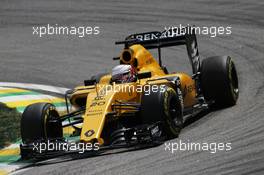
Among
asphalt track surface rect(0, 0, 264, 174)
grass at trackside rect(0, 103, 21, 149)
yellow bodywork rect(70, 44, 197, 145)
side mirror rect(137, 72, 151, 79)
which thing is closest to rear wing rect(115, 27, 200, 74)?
yellow bodywork rect(70, 44, 197, 145)

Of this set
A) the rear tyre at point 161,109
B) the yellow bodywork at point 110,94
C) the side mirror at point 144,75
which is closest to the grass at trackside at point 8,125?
the yellow bodywork at point 110,94

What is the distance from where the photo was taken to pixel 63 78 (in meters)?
17.9

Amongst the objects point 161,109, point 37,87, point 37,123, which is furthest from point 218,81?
point 37,87

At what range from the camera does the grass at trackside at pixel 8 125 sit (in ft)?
43.7

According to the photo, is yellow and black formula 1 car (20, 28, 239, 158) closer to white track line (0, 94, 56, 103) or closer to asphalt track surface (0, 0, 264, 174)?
asphalt track surface (0, 0, 264, 174)

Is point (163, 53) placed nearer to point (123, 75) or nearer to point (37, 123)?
point (123, 75)

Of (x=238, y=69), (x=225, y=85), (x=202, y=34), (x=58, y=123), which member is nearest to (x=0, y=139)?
(x=58, y=123)

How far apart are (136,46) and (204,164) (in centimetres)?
432

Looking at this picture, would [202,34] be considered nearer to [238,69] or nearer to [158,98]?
[238,69]

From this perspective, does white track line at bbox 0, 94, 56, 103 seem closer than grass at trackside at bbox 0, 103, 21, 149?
No

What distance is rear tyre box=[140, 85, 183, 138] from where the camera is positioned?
1184 cm

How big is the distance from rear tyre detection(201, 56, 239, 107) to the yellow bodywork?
0.88ft

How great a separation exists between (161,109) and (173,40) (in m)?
3.04

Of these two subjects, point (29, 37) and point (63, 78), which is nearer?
point (63, 78)
